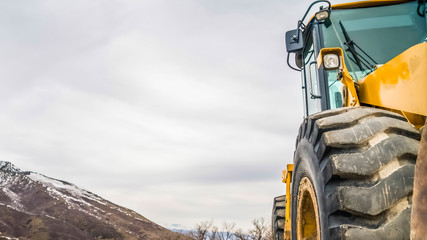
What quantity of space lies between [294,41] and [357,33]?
610 mm

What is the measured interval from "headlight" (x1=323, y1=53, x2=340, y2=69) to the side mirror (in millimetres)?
859

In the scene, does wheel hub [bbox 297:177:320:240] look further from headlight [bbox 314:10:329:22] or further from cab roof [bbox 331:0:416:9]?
cab roof [bbox 331:0:416:9]

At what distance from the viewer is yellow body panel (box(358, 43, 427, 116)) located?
2.20 m

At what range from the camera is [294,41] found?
14.0ft

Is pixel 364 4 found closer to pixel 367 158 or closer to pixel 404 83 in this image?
pixel 404 83

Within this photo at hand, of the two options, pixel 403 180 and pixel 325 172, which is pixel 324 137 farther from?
pixel 403 180

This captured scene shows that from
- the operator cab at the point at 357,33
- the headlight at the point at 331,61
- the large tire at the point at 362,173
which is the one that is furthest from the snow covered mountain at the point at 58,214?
the large tire at the point at 362,173

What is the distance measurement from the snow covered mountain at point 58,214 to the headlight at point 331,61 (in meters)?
100

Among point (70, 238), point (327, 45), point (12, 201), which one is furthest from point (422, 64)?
point (12, 201)

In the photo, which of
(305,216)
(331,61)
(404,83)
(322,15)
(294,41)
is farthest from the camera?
(294,41)

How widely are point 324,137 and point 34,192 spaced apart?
477ft

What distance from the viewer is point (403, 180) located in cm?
202

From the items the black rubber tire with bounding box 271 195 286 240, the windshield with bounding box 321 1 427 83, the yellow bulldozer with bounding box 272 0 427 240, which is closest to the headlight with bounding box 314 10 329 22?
the windshield with bounding box 321 1 427 83

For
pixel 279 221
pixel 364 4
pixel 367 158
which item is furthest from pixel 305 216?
pixel 279 221
